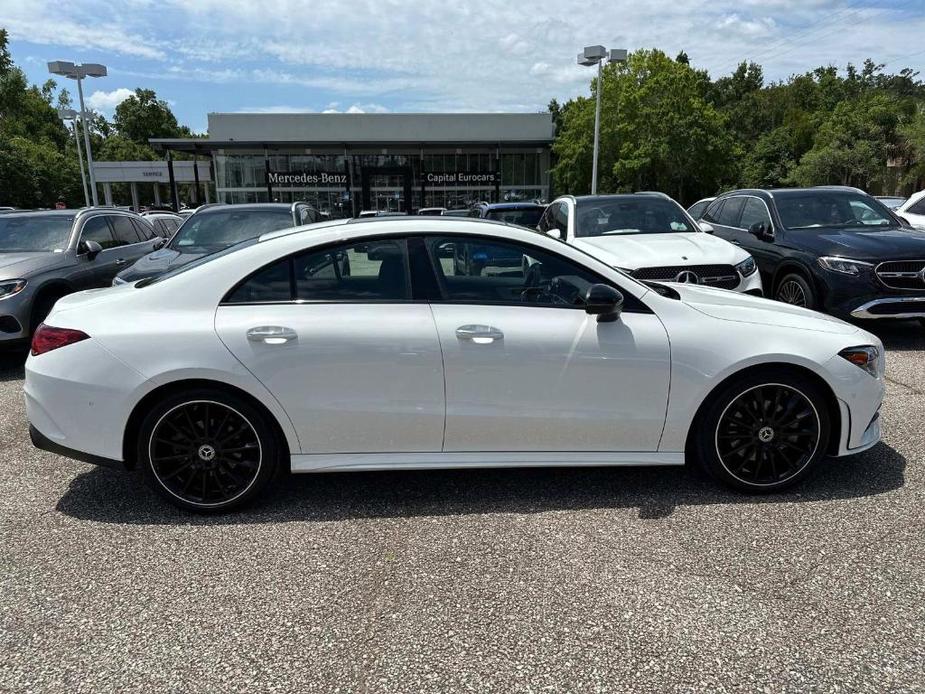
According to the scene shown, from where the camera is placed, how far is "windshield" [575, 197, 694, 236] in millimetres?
8312

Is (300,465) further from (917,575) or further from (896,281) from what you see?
(896,281)

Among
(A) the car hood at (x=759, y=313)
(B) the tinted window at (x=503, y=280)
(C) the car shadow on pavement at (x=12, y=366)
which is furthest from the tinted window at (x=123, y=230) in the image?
(A) the car hood at (x=759, y=313)

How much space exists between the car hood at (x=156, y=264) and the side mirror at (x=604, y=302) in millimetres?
5293

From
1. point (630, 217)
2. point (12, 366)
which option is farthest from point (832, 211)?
point (12, 366)

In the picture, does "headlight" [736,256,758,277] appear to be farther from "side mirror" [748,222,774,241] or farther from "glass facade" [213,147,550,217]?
"glass facade" [213,147,550,217]

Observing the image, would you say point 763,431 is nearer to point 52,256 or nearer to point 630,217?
point 630,217

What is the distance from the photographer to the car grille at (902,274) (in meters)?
7.09

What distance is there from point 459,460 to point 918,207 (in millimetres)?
11541

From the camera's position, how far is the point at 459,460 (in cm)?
357

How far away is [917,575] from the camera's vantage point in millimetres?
2908

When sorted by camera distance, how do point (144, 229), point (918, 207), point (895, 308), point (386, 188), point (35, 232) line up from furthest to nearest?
point (386, 188), point (918, 207), point (144, 229), point (35, 232), point (895, 308)

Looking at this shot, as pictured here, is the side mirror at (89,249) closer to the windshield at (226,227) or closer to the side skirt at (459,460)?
the windshield at (226,227)

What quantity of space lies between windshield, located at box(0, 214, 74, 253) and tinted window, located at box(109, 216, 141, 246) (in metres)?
0.82

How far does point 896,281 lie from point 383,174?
4216cm
